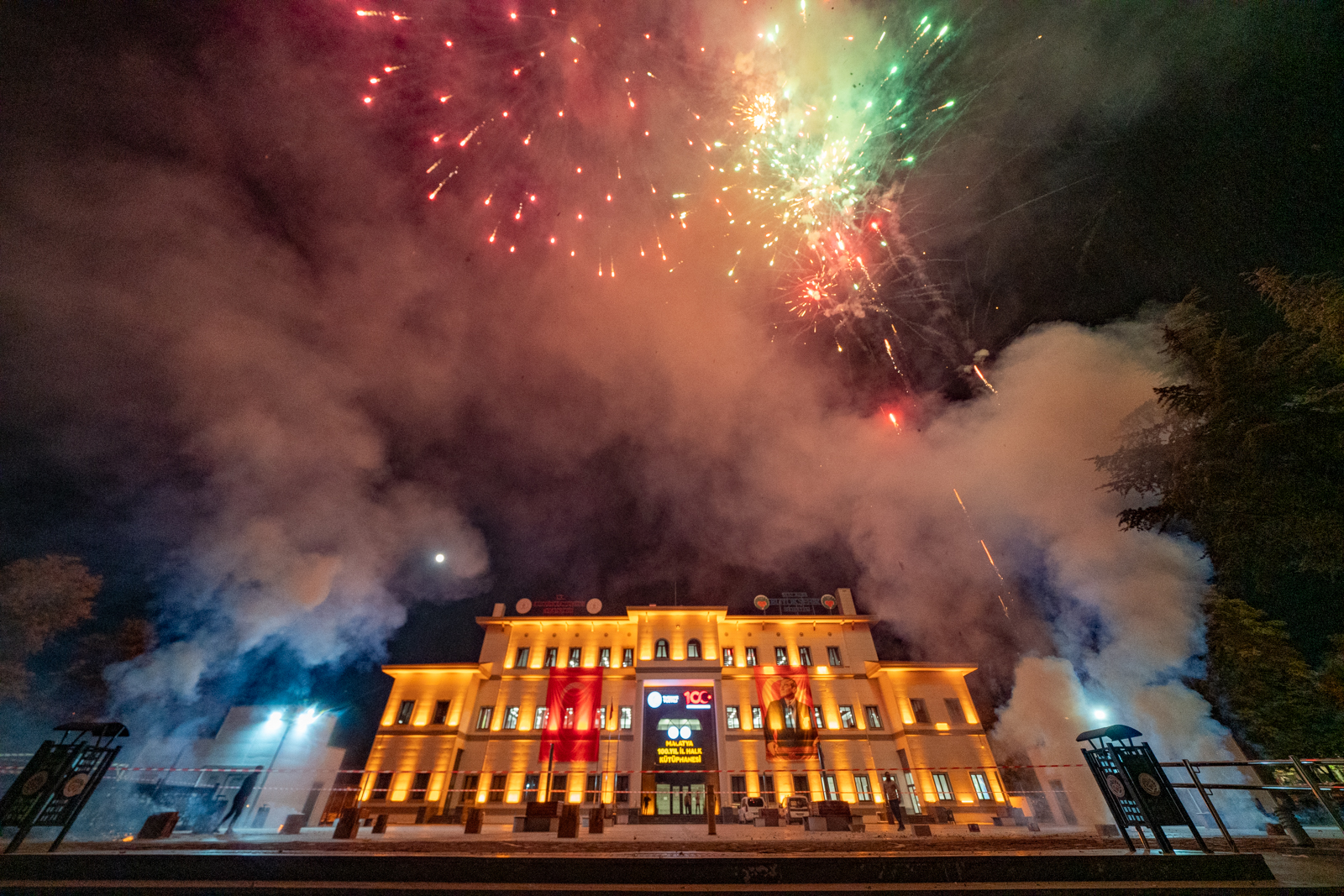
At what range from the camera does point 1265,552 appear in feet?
40.6

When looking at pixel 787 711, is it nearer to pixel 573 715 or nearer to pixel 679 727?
pixel 679 727

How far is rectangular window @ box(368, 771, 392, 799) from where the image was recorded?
23.5m

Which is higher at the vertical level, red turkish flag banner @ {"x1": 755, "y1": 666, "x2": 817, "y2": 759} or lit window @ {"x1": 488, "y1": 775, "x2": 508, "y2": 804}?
red turkish flag banner @ {"x1": 755, "y1": 666, "x2": 817, "y2": 759}

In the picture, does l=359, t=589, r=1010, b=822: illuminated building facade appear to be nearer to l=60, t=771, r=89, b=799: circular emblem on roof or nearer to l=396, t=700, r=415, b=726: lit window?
l=396, t=700, r=415, b=726: lit window

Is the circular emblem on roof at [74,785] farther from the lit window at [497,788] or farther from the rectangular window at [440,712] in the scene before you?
the rectangular window at [440,712]

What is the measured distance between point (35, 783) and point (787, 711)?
1008 inches

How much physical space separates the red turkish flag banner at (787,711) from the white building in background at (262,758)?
20455 mm

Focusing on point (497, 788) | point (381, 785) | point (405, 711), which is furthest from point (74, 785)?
point (405, 711)

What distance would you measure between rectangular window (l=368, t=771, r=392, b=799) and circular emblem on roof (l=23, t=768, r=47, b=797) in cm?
2119

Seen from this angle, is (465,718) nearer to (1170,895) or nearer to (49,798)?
(49,798)

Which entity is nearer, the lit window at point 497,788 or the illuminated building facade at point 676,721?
the illuminated building facade at point 676,721

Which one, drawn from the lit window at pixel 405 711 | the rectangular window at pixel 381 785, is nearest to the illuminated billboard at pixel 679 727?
the lit window at pixel 405 711

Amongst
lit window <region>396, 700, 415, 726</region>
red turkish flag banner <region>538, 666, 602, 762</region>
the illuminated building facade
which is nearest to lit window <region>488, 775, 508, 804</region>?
the illuminated building facade

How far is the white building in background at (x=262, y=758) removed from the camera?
2209cm
